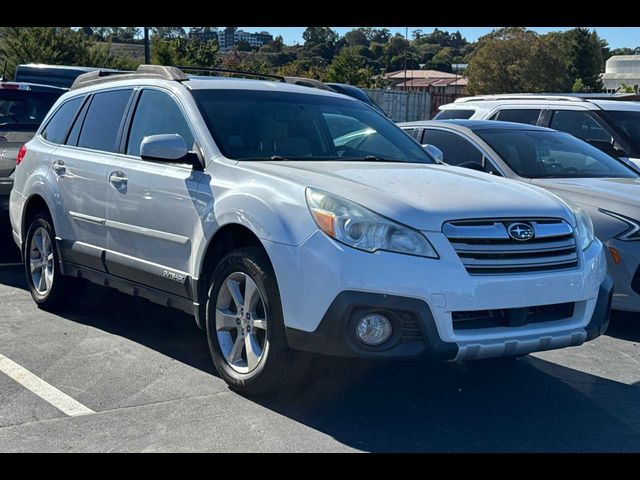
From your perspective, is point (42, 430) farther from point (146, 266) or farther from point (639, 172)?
point (639, 172)

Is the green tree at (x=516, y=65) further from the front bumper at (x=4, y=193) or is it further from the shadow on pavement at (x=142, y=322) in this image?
the shadow on pavement at (x=142, y=322)

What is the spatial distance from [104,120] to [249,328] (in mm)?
2442

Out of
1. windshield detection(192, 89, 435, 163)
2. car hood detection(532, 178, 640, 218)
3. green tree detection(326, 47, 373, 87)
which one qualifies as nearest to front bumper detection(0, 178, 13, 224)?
windshield detection(192, 89, 435, 163)

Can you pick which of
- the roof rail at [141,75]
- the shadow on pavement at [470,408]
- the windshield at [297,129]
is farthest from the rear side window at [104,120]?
the shadow on pavement at [470,408]

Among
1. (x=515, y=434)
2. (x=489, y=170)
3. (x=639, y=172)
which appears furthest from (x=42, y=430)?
(x=639, y=172)

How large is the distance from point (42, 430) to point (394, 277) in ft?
6.08

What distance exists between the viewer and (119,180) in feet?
19.2

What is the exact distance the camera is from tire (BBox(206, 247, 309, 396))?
4.53 meters

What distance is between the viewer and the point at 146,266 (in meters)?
5.58

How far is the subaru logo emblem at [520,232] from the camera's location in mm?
4527

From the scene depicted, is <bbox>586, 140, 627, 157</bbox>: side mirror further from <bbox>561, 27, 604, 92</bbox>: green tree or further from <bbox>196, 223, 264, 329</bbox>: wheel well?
<bbox>561, 27, 604, 92</bbox>: green tree

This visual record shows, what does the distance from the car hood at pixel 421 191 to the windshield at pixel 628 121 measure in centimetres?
510

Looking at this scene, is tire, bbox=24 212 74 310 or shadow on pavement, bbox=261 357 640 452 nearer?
shadow on pavement, bbox=261 357 640 452

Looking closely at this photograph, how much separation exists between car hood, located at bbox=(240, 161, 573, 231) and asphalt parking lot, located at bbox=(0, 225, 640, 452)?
3.38 feet
